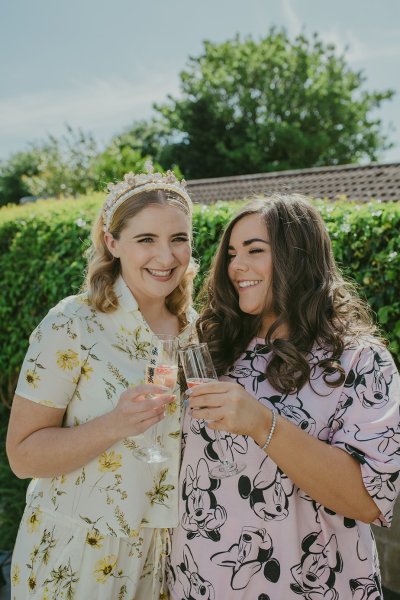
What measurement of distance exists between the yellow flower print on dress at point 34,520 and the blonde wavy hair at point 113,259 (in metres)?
0.91

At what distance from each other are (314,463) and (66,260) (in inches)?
217

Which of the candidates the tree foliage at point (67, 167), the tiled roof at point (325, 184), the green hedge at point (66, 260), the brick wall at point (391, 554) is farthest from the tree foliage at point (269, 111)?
the brick wall at point (391, 554)

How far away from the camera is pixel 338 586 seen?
217cm

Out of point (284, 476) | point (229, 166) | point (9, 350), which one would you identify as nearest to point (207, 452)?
point (284, 476)

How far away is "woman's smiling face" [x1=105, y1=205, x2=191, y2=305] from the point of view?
260 cm

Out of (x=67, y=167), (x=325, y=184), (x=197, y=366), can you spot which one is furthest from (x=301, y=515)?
(x=67, y=167)

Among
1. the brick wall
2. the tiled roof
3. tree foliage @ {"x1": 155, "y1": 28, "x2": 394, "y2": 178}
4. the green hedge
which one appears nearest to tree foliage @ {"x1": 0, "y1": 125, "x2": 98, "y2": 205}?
tree foliage @ {"x1": 155, "y1": 28, "x2": 394, "y2": 178}

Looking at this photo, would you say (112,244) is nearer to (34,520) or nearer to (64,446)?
(64,446)

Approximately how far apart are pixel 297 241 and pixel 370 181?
1108 cm

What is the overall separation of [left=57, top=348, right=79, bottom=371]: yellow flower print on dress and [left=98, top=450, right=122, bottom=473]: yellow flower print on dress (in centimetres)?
39

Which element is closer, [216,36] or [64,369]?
[64,369]

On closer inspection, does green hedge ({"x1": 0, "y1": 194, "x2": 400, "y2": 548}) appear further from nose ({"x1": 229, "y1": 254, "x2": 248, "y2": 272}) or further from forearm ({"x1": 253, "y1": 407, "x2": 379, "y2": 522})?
forearm ({"x1": 253, "y1": 407, "x2": 379, "y2": 522})

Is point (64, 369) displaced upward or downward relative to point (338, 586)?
upward

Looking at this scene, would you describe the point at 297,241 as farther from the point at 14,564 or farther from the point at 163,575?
the point at 14,564
